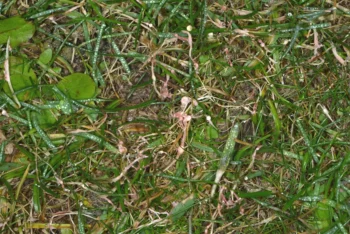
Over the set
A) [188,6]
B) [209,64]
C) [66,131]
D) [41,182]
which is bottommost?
[41,182]

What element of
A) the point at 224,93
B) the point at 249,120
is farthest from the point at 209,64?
the point at 249,120

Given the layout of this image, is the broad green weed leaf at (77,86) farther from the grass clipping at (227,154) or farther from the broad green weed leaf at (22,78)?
the grass clipping at (227,154)

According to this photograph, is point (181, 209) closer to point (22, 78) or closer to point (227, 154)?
point (227, 154)

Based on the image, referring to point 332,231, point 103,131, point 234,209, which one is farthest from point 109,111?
point 332,231

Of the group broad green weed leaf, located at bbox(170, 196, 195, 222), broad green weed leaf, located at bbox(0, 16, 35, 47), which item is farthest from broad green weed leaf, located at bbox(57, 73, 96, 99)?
broad green weed leaf, located at bbox(170, 196, 195, 222)

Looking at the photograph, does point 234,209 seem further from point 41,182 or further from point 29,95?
point 29,95

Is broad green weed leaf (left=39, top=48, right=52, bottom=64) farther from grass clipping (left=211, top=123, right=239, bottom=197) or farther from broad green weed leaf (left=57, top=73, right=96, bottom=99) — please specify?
grass clipping (left=211, top=123, right=239, bottom=197)

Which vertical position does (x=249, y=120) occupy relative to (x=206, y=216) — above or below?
above
